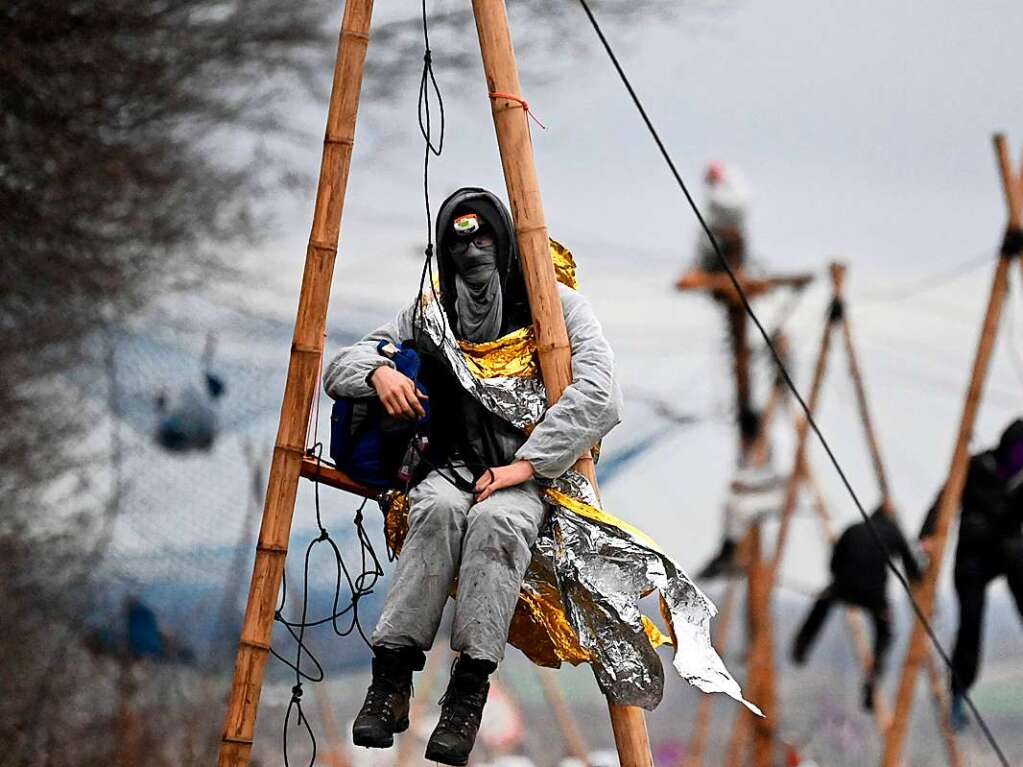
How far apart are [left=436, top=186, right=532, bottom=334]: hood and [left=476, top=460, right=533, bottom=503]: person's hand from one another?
1.47 ft

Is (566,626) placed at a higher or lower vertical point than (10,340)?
lower

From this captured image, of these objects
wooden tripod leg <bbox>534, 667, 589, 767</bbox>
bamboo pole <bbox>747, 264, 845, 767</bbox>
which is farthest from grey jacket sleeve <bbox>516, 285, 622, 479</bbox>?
wooden tripod leg <bbox>534, 667, 589, 767</bbox>

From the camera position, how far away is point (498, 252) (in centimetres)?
524

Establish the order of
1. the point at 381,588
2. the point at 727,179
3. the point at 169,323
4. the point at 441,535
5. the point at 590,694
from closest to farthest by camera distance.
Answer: the point at 441,535 < the point at 381,588 < the point at 169,323 < the point at 727,179 < the point at 590,694

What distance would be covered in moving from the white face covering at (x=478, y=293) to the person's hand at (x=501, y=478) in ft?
1.37

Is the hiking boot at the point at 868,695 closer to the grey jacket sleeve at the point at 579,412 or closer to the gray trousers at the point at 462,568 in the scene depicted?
the grey jacket sleeve at the point at 579,412

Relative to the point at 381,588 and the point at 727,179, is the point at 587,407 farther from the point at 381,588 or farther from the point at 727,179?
the point at 727,179

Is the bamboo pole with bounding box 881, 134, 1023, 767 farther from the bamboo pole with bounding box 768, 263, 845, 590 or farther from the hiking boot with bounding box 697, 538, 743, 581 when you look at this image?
the hiking boot with bounding box 697, 538, 743, 581

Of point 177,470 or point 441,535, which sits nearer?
point 441,535

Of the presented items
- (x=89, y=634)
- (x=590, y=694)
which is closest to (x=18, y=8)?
(x=89, y=634)

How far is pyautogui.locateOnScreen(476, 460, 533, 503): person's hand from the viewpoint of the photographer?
5008 mm

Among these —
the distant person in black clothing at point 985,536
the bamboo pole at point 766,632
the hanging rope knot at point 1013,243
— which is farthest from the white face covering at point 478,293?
the bamboo pole at point 766,632

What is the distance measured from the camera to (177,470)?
11.1m

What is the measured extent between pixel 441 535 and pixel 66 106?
6961 millimetres
